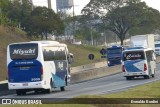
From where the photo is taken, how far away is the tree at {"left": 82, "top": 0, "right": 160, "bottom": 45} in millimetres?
123562

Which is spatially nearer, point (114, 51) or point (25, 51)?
point (25, 51)

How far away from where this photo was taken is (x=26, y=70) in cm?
3309

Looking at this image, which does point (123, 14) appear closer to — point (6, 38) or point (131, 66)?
point (6, 38)

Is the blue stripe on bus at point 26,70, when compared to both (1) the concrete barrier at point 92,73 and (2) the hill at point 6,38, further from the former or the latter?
(2) the hill at point 6,38

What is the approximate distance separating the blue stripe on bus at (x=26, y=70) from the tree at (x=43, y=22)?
5394 centimetres

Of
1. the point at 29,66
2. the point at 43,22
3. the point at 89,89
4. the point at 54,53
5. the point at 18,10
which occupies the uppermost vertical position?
the point at 18,10

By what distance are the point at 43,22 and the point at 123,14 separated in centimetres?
3986

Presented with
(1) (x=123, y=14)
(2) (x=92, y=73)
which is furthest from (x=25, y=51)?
(1) (x=123, y=14)

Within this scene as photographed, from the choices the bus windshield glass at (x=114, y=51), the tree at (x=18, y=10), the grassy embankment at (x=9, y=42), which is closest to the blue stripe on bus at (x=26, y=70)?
the grassy embankment at (x=9, y=42)

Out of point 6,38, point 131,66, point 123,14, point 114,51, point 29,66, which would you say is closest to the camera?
point 29,66

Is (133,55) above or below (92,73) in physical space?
above

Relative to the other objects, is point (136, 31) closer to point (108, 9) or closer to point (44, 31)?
point (108, 9)

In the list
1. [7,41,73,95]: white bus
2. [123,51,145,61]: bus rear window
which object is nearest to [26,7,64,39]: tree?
[123,51,145,61]: bus rear window

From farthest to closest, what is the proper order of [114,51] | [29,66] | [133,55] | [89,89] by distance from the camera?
[114,51] < [133,55] < [89,89] < [29,66]
